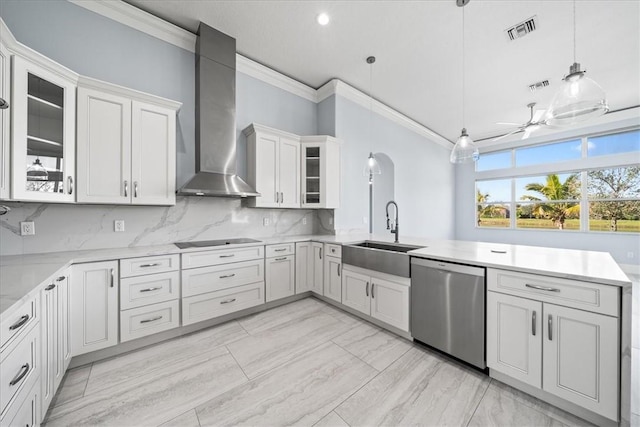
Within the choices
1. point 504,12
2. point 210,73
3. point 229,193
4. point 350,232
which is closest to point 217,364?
point 229,193

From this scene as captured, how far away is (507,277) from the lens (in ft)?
5.38

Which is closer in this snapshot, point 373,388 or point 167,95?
point 373,388

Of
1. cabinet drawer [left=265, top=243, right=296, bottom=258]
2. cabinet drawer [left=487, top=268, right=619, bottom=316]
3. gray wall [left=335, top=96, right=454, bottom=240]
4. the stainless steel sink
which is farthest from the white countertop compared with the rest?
gray wall [left=335, top=96, right=454, bottom=240]

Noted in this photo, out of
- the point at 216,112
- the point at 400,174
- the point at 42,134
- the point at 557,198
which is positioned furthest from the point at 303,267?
the point at 557,198

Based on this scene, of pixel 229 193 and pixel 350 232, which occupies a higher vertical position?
pixel 229 193

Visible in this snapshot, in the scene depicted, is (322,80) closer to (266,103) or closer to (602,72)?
(266,103)

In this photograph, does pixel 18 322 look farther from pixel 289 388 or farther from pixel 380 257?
pixel 380 257

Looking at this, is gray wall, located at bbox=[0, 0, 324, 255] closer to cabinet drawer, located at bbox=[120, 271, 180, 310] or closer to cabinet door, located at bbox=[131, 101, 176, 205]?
cabinet door, located at bbox=[131, 101, 176, 205]

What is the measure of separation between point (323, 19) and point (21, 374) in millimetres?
3496

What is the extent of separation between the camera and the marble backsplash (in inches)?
76.9

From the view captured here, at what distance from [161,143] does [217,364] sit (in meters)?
2.12

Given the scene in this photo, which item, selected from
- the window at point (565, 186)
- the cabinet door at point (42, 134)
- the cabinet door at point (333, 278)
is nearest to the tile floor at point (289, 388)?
the cabinet door at point (333, 278)

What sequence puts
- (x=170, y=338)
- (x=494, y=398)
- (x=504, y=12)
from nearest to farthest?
(x=494, y=398)
(x=170, y=338)
(x=504, y=12)

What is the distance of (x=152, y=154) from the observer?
2.31 metres
